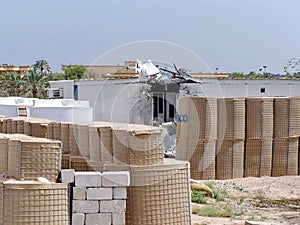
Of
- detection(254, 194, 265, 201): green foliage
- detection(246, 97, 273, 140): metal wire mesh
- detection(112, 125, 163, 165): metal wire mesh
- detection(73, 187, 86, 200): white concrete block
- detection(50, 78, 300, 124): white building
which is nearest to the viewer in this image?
detection(73, 187, 86, 200): white concrete block

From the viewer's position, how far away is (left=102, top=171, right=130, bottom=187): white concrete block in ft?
22.7

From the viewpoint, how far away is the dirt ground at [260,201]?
28.9ft

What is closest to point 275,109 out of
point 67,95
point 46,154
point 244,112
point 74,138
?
point 244,112

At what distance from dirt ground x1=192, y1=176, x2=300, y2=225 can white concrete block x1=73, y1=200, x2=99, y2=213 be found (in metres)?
1.91

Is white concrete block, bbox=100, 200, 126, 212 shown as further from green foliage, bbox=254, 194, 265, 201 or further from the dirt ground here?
green foliage, bbox=254, 194, 265, 201

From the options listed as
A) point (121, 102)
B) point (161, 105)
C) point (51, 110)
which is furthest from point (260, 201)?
point (121, 102)

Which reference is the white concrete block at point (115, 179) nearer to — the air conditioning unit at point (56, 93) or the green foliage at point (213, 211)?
the green foliage at point (213, 211)

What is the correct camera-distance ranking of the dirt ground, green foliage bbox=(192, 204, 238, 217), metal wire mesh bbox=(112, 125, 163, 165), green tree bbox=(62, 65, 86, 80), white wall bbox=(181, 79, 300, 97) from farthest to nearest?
green tree bbox=(62, 65, 86, 80)
white wall bbox=(181, 79, 300, 97)
green foliage bbox=(192, 204, 238, 217)
the dirt ground
metal wire mesh bbox=(112, 125, 163, 165)

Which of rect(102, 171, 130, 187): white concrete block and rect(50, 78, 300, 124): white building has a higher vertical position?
rect(50, 78, 300, 124): white building

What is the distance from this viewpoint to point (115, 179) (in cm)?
696

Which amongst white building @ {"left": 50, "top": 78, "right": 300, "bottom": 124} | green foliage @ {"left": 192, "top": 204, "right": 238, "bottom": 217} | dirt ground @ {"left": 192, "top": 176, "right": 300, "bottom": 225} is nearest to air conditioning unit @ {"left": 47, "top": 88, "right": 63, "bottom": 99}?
white building @ {"left": 50, "top": 78, "right": 300, "bottom": 124}

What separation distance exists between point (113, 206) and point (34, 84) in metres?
32.6

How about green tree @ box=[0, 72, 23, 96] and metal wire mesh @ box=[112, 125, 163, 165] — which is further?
green tree @ box=[0, 72, 23, 96]

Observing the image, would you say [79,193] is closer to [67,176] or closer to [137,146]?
[67,176]
